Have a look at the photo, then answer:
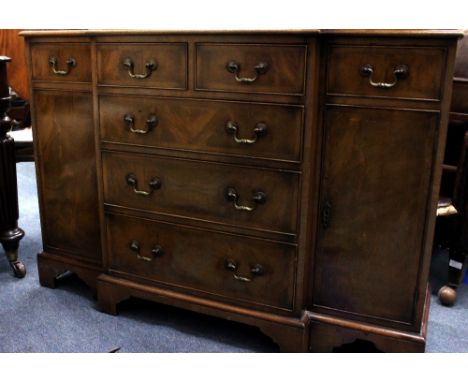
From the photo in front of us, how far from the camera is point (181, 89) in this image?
141 cm

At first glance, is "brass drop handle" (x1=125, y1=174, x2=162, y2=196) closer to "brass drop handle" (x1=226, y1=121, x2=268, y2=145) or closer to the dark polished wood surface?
"brass drop handle" (x1=226, y1=121, x2=268, y2=145)

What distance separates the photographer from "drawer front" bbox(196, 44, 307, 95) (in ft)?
4.15

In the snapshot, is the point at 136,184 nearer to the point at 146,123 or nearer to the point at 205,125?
the point at 146,123

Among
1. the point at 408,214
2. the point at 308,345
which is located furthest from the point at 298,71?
the point at 308,345

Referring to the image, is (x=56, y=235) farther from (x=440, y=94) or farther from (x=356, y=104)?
(x=440, y=94)

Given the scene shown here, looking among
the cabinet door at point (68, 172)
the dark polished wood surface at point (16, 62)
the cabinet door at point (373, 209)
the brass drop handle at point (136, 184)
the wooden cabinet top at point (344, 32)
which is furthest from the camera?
the dark polished wood surface at point (16, 62)

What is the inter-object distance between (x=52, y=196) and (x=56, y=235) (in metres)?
0.14

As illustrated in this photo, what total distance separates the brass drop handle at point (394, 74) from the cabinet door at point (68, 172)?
84cm

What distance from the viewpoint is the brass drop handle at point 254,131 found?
133 cm

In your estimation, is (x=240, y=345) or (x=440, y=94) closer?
(x=440, y=94)

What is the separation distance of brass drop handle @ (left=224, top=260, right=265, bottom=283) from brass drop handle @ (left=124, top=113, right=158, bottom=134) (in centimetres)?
44

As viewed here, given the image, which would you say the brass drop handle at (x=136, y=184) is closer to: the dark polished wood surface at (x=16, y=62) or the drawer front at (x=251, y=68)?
the drawer front at (x=251, y=68)

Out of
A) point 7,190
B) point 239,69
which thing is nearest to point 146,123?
point 239,69

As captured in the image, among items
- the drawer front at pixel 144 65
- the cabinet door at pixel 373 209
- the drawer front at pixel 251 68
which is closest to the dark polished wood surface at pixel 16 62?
the drawer front at pixel 144 65
